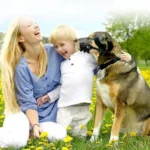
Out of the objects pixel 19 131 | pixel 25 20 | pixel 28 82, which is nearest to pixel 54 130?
pixel 19 131

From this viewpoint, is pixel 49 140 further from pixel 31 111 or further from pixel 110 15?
pixel 110 15

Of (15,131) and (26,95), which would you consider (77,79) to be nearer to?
(26,95)

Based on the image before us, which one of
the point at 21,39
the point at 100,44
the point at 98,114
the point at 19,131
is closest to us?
the point at 19,131

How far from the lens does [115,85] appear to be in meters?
6.36

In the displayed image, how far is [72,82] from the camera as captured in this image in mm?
6477

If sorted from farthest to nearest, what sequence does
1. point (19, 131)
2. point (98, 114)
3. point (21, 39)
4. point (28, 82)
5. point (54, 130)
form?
point (98, 114) → point (21, 39) → point (28, 82) → point (54, 130) → point (19, 131)

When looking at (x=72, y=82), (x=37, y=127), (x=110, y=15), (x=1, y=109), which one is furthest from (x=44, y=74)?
(x=110, y=15)

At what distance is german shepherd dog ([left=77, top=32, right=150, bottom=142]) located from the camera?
6336mm

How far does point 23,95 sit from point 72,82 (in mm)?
749

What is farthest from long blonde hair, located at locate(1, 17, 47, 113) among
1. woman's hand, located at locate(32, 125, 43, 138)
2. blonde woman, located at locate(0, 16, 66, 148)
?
woman's hand, located at locate(32, 125, 43, 138)

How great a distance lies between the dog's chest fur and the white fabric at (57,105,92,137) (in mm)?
311

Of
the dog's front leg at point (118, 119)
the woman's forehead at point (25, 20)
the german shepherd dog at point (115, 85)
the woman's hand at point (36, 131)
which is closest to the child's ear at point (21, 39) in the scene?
the woman's forehead at point (25, 20)

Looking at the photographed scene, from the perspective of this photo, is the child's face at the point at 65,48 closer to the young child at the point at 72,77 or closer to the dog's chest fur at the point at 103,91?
the young child at the point at 72,77

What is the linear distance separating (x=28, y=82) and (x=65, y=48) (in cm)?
75
